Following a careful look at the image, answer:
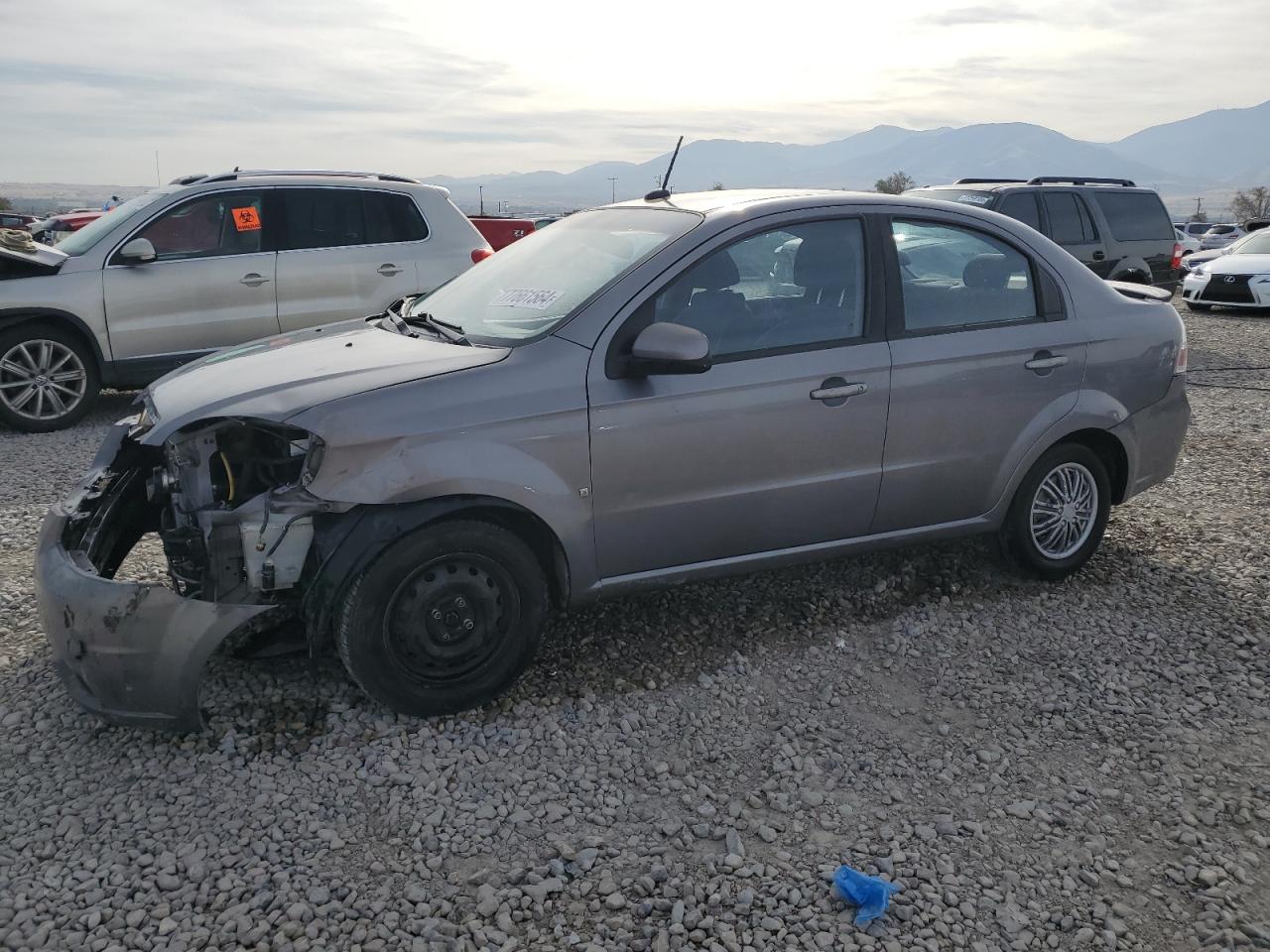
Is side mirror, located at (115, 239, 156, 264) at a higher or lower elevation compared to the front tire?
higher

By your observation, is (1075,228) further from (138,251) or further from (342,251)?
(138,251)

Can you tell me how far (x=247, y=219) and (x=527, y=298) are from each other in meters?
5.04

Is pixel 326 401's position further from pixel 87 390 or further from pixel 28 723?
pixel 87 390

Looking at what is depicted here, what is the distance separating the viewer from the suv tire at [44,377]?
7.52 metres

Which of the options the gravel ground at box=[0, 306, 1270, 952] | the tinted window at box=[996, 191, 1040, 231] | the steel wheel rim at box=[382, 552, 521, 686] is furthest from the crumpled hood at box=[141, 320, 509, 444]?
the tinted window at box=[996, 191, 1040, 231]

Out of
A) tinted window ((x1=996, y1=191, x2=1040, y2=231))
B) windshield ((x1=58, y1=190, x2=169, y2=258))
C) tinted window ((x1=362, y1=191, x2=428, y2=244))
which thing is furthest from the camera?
tinted window ((x1=996, y1=191, x2=1040, y2=231))

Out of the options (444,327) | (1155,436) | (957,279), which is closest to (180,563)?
(444,327)

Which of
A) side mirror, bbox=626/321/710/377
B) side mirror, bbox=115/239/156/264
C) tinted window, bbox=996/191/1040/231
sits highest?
tinted window, bbox=996/191/1040/231

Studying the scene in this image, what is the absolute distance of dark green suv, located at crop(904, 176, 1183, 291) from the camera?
1126 centimetres

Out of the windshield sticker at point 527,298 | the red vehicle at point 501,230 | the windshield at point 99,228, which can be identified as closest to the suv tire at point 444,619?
the windshield sticker at point 527,298

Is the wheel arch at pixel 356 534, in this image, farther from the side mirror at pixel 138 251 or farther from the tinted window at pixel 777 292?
the side mirror at pixel 138 251

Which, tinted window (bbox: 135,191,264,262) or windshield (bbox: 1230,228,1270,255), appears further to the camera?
windshield (bbox: 1230,228,1270,255)

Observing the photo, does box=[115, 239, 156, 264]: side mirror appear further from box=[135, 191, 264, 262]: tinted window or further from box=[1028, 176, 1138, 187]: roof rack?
box=[1028, 176, 1138, 187]: roof rack

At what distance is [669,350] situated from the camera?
3477mm
